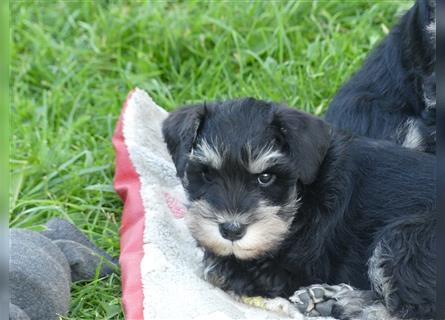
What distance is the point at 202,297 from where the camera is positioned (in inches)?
128

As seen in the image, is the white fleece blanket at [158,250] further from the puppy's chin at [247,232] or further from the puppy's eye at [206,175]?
the puppy's eye at [206,175]

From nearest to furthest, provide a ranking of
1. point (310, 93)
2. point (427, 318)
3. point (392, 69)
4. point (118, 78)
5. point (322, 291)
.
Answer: point (427, 318) < point (322, 291) < point (392, 69) < point (310, 93) < point (118, 78)

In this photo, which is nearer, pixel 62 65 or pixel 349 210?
pixel 349 210

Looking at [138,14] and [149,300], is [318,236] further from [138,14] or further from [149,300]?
[138,14]

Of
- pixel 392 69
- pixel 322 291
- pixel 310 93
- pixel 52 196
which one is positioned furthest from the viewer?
pixel 310 93

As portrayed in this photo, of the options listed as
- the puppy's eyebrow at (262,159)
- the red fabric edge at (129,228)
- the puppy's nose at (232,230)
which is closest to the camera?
the puppy's nose at (232,230)

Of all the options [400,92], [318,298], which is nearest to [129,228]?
[318,298]

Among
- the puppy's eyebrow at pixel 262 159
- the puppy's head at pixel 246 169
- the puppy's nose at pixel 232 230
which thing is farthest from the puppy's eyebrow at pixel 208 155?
the puppy's nose at pixel 232 230

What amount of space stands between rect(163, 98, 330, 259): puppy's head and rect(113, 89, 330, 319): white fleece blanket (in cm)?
27

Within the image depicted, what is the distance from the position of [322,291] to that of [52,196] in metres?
2.02

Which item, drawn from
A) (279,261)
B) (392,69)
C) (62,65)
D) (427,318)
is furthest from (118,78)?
(427,318)

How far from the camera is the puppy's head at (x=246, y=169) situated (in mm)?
2973

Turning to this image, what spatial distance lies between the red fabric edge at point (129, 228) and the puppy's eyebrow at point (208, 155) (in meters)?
0.65

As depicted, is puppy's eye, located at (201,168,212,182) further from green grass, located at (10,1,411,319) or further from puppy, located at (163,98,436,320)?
green grass, located at (10,1,411,319)
